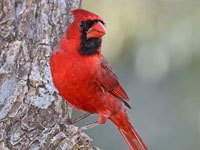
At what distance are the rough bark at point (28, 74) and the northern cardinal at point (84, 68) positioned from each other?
0.13m

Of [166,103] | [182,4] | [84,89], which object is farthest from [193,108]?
[84,89]

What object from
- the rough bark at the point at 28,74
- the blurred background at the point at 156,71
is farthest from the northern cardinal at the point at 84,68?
the blurred background at the point at 156,71

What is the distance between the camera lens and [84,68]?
486 cm

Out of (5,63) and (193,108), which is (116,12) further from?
(5,63)

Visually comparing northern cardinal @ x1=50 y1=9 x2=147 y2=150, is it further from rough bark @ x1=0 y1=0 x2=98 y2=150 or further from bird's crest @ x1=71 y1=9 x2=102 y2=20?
rough bark @ x1=0 y1=0 x2=98 y2=150

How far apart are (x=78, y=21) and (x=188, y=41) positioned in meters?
1.59

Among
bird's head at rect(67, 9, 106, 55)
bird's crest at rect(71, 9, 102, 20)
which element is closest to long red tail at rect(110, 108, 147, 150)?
bird's head at rect(67, 9, 106, 55)

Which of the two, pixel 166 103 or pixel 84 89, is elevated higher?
pixel 84 89

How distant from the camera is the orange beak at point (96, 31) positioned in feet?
15.7

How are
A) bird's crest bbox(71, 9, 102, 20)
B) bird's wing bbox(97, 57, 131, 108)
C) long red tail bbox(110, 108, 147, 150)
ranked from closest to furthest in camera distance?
bird's crest bbox(71, 9, 102, 20) < bird's wing bbox(97, 57, 131, 108) < long red tail bbox(110, 108, 147, 150)

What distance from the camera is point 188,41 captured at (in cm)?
625

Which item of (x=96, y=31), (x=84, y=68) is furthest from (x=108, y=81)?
(x=96, y=31)

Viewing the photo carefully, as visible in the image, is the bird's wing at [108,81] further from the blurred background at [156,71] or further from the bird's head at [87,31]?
the blurred background at [156,71]

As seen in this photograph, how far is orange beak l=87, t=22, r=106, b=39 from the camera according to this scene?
4.79m
